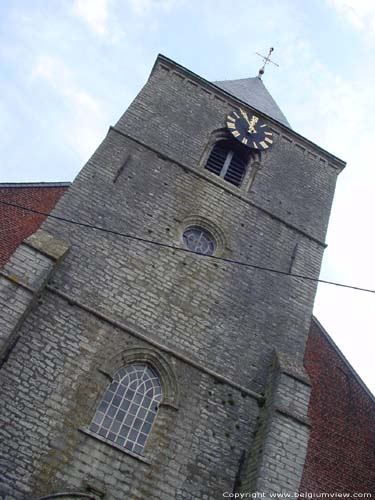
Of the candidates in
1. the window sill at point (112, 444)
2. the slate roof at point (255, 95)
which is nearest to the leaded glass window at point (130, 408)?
the window sill at point (112, 444)

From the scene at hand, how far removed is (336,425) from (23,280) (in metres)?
7.79

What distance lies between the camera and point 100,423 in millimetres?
8250

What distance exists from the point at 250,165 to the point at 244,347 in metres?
5.79

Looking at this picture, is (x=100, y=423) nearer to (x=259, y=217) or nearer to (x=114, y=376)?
(x=114, y=376)

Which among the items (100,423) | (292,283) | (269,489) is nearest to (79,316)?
(100,423)

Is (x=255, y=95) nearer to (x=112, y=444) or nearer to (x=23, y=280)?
(x=23, y=280)

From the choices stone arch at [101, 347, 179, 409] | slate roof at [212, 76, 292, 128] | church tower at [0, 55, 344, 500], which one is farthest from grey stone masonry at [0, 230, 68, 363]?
slate roof at [212, 76, 292, 128]

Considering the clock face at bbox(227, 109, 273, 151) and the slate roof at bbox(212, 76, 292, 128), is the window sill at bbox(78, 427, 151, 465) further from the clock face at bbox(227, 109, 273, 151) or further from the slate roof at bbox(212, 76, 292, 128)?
the slate roof at bbox(212, 76, 292, 128)

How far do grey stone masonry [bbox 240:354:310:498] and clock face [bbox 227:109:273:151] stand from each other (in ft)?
22.3

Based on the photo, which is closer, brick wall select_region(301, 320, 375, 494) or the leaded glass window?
the leaded glass window

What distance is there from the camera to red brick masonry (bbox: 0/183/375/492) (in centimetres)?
1073

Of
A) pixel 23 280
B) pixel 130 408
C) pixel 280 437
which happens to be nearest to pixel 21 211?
pixel 23 280

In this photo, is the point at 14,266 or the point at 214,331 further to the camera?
the point at 214,331

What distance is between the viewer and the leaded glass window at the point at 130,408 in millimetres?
8242
